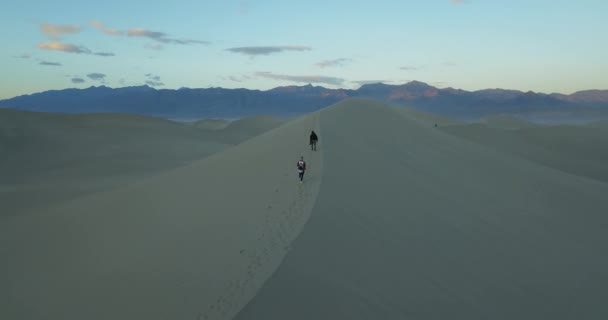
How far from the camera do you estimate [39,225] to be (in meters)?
17.9

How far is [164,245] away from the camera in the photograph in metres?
12.2

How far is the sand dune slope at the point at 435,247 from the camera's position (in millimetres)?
8750

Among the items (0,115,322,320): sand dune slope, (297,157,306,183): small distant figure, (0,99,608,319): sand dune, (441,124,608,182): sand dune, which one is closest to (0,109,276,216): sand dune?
(0,115,322,320): sand dune slope

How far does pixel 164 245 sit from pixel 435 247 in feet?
26.6

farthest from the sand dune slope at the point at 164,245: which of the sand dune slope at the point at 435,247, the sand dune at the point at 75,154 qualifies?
the sand dune at the point at 75,154

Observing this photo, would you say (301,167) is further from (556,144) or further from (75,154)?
(556,144)

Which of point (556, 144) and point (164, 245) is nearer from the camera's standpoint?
point (164, 245)

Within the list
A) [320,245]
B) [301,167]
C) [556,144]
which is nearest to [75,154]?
[301,167]

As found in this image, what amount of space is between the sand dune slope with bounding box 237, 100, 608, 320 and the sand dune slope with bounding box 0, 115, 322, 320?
100 cm

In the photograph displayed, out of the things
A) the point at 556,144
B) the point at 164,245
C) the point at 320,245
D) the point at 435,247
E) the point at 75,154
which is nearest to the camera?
the point at 320,245

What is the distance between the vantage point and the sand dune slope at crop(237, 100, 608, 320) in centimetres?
A: 875

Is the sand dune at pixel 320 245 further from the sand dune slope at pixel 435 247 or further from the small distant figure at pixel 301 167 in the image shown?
the small distant figure at pixel 301 167

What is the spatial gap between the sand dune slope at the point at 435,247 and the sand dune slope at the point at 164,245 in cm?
100

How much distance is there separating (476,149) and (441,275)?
17.2 m
